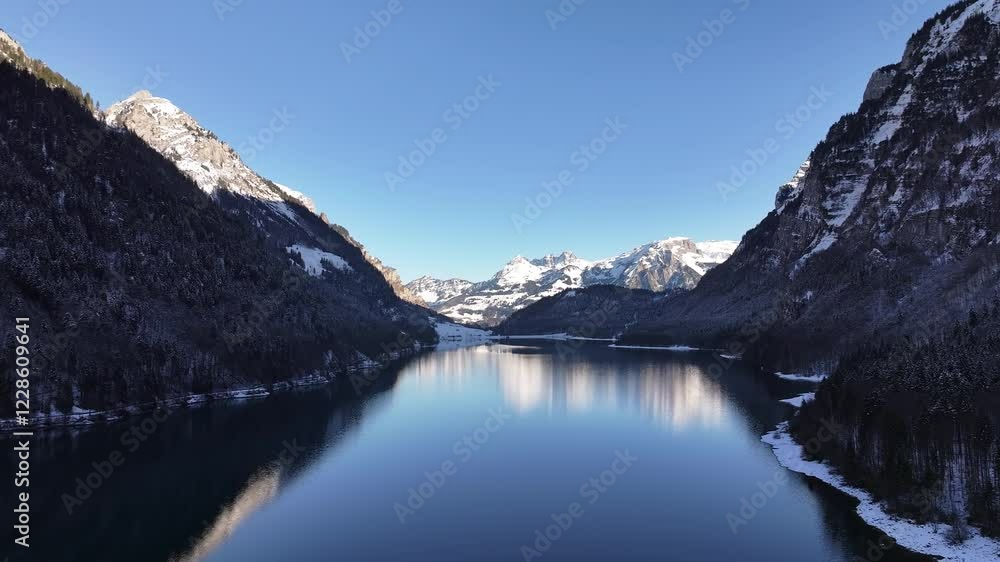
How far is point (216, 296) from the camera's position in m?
148

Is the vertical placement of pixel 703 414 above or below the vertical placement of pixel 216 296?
below

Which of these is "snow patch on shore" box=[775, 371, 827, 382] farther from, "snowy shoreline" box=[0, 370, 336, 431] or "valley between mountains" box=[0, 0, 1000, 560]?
"snowy shoreline" box=[0, 370, 336, 431]

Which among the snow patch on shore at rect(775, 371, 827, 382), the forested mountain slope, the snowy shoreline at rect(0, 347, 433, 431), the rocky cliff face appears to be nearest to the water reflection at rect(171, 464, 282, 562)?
the snowy shoreline at rect(0, 347, 433, 431)

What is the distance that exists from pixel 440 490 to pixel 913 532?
40.6 metres

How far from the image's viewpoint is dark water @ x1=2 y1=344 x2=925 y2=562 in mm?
42625

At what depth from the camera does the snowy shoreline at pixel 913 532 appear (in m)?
37.8

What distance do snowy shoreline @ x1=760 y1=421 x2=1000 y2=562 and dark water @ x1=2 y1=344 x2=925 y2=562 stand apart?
57.9 inches

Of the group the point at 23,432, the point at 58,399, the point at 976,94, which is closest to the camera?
the point at 23,432

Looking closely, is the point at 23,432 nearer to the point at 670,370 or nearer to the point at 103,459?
the point at 103,459

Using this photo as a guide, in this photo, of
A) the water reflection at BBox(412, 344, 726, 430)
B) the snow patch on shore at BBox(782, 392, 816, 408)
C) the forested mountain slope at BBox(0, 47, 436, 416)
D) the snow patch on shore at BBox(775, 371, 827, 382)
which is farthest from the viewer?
the snow patch on shore at BBox(775, 371, 827, 382)

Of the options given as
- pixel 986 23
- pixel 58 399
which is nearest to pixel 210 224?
pixel 58 399

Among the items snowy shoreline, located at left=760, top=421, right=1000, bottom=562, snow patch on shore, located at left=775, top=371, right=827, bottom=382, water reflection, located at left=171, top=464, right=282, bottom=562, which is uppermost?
snow patch on shore, located at left=775, top=371, right=827, bottom=382

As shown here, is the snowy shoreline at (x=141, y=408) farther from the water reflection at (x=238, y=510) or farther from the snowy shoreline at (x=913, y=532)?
the snowy shoreline at (x=913, y=532)

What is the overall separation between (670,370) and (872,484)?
12905 cm
